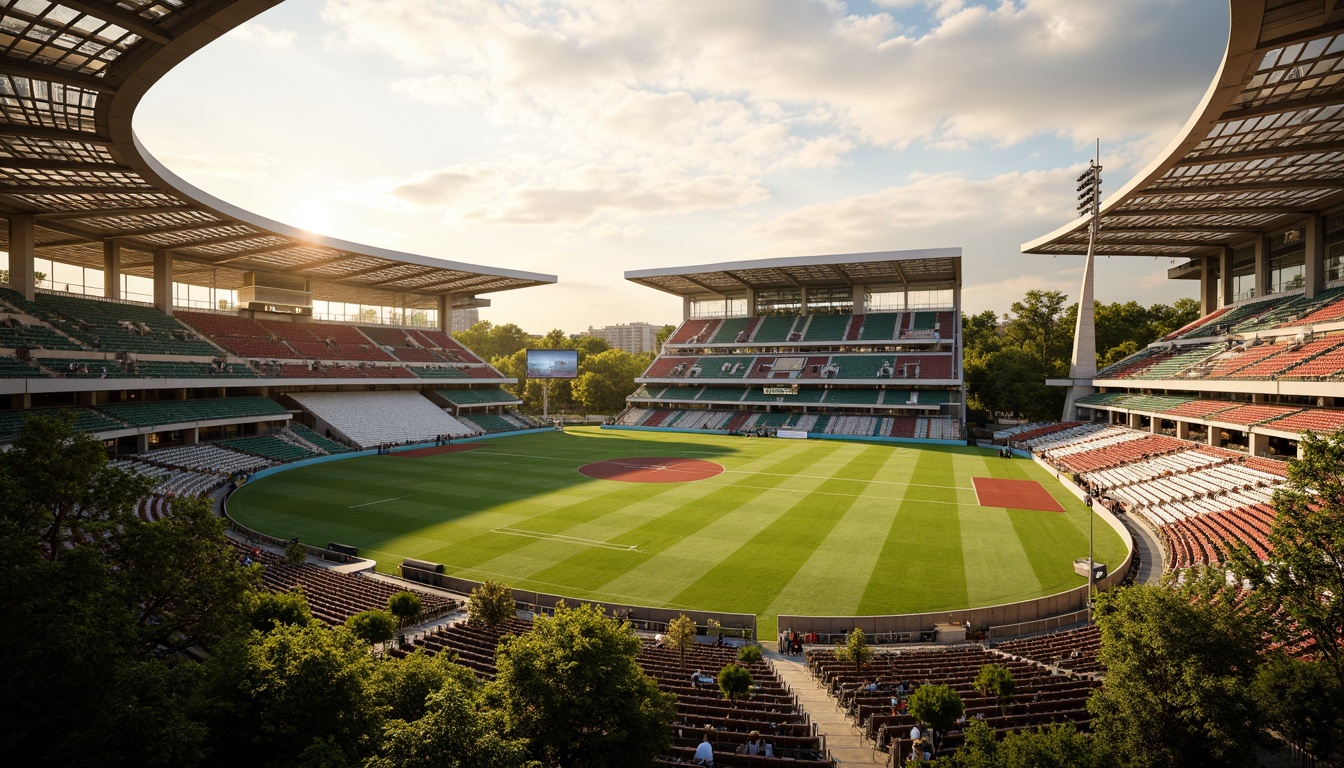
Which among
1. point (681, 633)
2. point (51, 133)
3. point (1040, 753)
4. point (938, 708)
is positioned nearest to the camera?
point (1040, 753)

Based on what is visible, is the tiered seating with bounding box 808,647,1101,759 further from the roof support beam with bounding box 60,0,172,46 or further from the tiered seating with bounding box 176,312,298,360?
the tiered seating with bounding box 176,312,298,360

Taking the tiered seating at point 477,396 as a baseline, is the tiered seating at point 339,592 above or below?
below

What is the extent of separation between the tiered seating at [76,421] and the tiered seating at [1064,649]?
4188 centimetres

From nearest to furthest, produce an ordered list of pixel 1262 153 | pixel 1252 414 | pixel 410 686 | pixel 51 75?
pixel 410 686 < pixel 51 75 < pixel 1262 153 < pixel 1252 414

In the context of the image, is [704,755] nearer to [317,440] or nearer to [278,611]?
[278,611]

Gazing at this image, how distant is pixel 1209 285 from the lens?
59625 mm

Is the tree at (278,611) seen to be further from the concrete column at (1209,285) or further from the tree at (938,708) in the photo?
the concrete column at (1209,285)

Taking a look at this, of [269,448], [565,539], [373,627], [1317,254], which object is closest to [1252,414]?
[1317,254]

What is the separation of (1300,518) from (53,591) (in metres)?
21.6

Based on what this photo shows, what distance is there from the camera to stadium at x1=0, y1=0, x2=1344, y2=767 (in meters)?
18.7

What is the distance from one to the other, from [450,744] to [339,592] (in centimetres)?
1579

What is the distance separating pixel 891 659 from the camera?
1741cm

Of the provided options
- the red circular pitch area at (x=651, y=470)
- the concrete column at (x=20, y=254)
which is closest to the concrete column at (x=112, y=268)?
the concrete column at (x=20, y=254)

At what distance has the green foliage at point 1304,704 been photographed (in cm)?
1022
